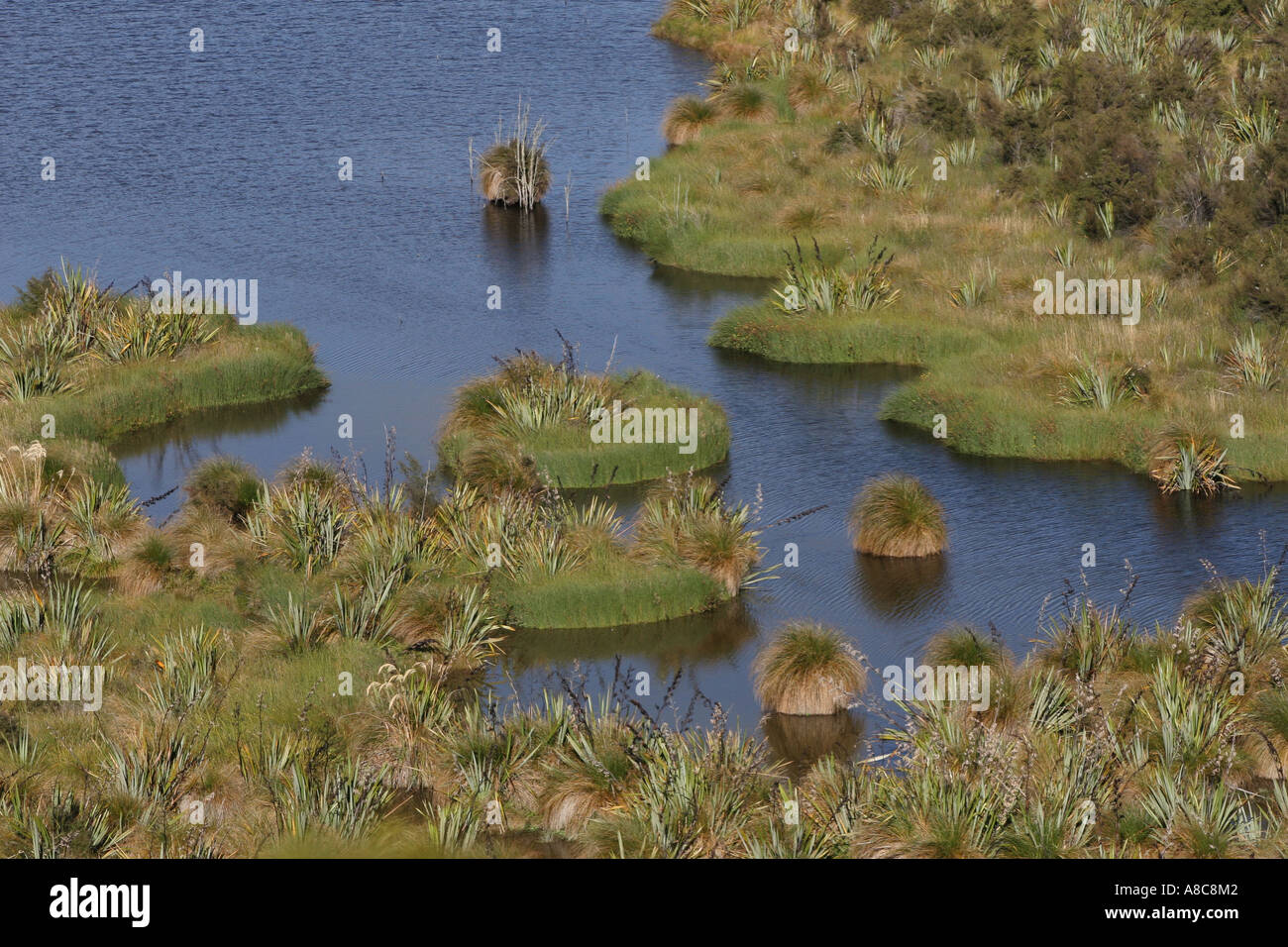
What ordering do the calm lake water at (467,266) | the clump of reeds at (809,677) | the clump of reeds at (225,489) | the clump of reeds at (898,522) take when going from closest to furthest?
the clump of reeds at (809,677)
the calm lake water at (467,266)
the clump of reeds at (898,522)
the clump of reeds at (225,489)

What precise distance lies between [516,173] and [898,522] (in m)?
21.5

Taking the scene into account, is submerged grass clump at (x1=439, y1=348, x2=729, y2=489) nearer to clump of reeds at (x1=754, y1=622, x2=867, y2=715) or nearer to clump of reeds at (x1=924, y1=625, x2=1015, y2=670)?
clump of reeds at (x1=754, y1=622, x2=867, y2=715)

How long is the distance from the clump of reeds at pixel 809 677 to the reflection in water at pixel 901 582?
2.76 meters

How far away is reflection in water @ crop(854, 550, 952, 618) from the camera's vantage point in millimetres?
21594

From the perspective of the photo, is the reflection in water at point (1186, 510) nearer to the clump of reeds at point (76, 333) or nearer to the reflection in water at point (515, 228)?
the clump of reeds at point (76, 333)

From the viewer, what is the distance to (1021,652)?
1994cm

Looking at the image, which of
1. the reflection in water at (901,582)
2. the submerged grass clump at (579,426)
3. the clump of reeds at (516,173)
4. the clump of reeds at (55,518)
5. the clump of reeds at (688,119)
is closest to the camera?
the reflection in water at (901,582)

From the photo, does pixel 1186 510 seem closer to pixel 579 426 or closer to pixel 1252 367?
pixel 1252 367

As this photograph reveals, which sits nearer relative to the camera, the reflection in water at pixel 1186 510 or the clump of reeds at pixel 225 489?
the clump of reeds at pixel 225 489

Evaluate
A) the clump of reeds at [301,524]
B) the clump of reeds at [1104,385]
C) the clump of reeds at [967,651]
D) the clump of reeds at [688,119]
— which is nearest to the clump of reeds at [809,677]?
the clump of reeds at [967,651]

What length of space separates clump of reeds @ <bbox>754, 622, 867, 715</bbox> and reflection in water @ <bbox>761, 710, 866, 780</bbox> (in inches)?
5.5

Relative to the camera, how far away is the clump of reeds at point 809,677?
18.5m

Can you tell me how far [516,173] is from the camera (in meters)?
42.2

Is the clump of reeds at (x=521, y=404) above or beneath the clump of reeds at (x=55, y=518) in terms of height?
above
